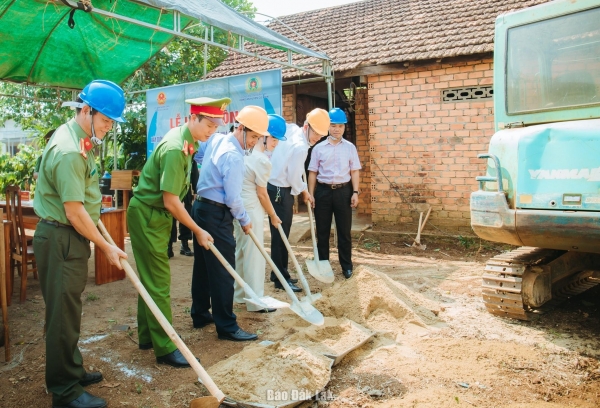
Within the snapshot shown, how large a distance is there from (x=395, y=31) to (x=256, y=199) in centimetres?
618

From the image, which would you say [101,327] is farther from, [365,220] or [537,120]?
[365,220]

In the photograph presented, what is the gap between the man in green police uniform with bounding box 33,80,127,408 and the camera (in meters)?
2.81

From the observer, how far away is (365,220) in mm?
10094

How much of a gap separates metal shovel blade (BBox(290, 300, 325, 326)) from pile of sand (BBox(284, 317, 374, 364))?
2.8 inches

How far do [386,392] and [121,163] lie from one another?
39.6 feet

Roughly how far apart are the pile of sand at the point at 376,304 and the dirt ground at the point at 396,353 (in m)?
0.01

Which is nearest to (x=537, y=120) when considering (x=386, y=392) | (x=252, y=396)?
(x=386, y=392)

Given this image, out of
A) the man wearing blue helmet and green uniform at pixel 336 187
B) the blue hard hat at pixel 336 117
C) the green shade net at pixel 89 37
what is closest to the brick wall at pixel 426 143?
the green shade net at pixel 89 37

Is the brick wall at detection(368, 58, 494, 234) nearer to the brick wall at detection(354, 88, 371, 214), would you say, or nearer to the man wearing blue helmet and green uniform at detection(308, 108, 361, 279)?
the brick wall at detection(354, 88, 371, 214)

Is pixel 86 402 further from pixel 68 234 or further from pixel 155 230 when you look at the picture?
pixel 155 230

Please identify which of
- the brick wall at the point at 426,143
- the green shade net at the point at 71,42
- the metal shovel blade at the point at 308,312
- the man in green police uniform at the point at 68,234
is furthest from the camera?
the brick wall at the point at 426,143

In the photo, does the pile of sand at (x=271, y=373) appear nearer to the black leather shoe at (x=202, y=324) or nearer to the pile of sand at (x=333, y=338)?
the pile of sand at (x=333, y=338)

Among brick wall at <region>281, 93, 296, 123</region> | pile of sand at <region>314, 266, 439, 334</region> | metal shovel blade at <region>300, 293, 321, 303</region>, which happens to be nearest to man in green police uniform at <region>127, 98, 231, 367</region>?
metal shovel blade at <region>300, 293, 321, 303</region>

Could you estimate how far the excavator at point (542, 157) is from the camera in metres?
3.67
